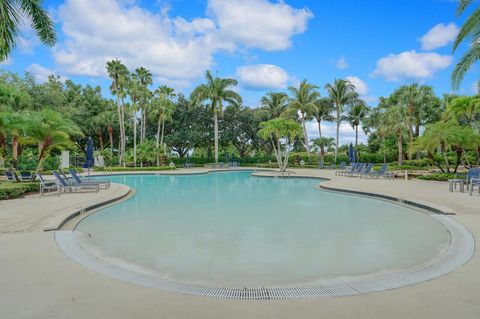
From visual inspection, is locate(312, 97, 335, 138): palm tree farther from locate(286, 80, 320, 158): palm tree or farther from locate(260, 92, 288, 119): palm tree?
locate(260, 92, 288, 119): palm tree

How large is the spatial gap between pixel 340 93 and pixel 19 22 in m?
31.8

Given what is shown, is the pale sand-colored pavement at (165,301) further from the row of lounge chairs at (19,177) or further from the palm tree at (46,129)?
the row of lounge chairs at (19,177)

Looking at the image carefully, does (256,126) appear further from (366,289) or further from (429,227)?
(366,289)

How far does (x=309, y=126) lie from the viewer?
3738 cm

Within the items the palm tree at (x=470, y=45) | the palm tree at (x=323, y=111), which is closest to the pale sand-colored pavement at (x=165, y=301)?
the palm tree at (x=470, y=45)

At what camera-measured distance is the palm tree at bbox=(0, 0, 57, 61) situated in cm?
775

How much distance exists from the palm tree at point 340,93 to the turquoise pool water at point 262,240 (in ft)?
87.7

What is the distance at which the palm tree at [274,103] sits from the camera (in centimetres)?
3700

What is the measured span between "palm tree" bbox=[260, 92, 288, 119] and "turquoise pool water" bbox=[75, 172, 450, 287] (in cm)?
2804

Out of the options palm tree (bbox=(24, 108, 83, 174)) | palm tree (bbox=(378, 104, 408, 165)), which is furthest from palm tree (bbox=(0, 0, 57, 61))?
palm tree (bbox=(378, 104, 408, 165))

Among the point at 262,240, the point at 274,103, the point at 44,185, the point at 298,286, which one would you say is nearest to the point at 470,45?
the point at 262,240

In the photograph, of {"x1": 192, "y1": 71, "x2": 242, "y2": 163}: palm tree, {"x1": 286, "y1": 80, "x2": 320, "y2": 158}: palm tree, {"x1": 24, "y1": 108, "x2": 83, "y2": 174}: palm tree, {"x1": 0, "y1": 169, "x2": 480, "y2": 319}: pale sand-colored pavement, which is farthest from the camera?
{"x1": 192, "y1": 71, "x2": 242, "y2": 163}: palm tree

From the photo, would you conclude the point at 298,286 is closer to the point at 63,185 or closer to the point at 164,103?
the point at 63,185

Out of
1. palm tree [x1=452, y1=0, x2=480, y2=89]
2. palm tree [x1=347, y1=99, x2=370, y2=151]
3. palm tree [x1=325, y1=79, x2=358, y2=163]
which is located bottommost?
palm tree [x1=452, y1=0, x2=480, y2=89]
